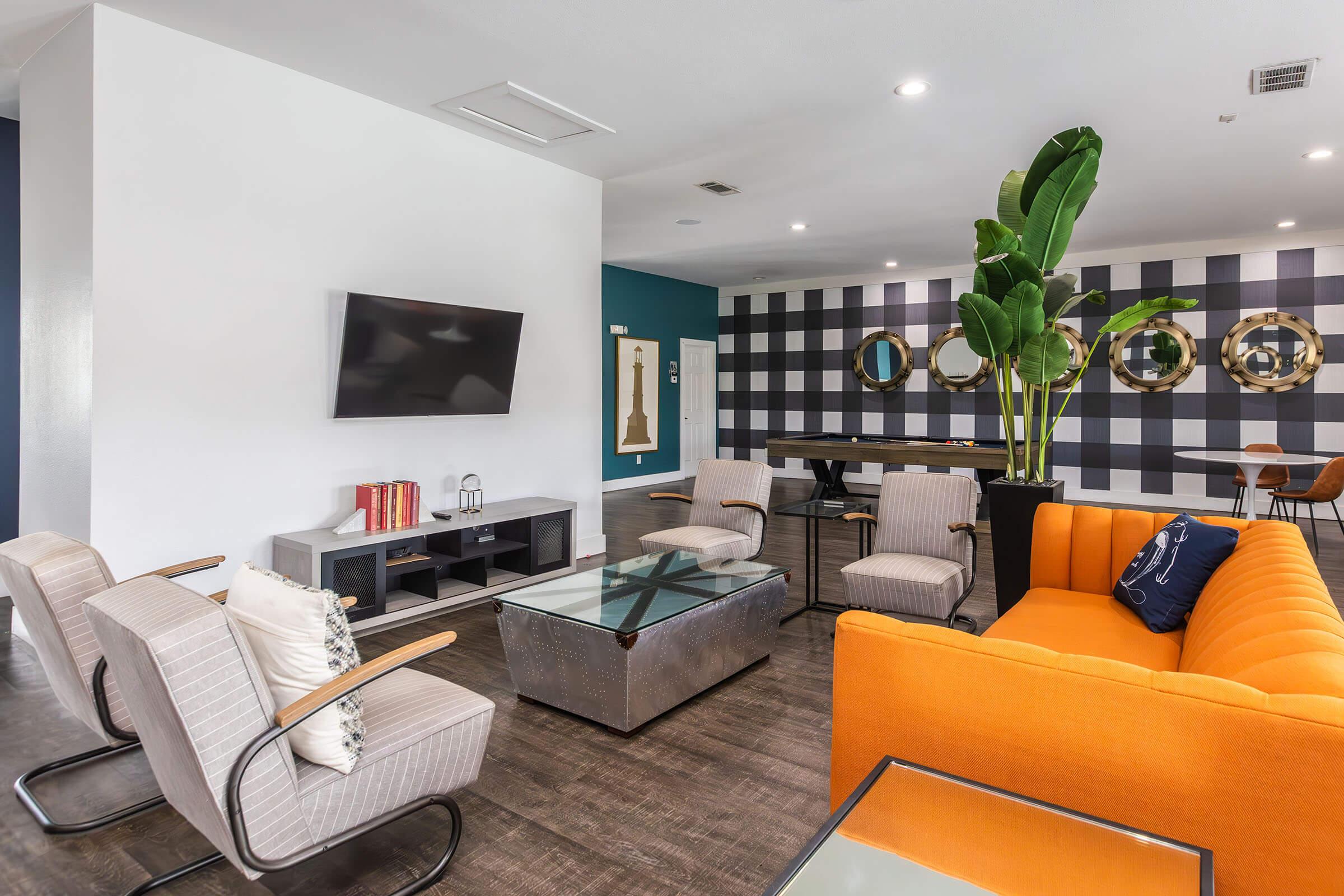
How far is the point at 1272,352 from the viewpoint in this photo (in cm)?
816

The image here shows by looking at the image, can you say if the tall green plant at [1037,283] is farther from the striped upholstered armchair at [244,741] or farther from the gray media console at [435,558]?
the striped upholstered armchair at [244,741]

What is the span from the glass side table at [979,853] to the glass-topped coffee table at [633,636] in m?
1.61

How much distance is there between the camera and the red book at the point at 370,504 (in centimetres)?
436

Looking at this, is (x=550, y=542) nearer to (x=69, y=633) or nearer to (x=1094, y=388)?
(x=69, y=633)

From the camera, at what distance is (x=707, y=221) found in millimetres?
7570

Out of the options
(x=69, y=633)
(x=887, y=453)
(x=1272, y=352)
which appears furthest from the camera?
(x=1272, y=352)

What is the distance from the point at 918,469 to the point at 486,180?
7.45 m

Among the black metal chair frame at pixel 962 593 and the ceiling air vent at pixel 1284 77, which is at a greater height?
the ceiling air vent at pixel 1284 77

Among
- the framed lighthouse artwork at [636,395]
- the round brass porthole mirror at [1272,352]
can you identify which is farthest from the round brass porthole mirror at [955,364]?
the framed lighthouse artwork at [636,395]

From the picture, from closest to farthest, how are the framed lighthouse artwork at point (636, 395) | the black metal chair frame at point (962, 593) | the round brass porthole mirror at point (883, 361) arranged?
the black metal chair frame at point (962, 593)
the framed lighthouse artwork at point (636, 395)
the round brass porthole mirror at point (883, 361)

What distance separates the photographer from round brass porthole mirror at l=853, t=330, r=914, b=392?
10.6 metres

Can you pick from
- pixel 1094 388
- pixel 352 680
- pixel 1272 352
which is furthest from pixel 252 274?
pixel 1272 352

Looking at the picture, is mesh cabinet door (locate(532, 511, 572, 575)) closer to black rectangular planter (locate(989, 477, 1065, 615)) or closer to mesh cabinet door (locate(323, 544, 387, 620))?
mesh cabinet door (locate(323, 544, 387, 620))

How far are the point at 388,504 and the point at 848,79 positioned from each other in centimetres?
349
